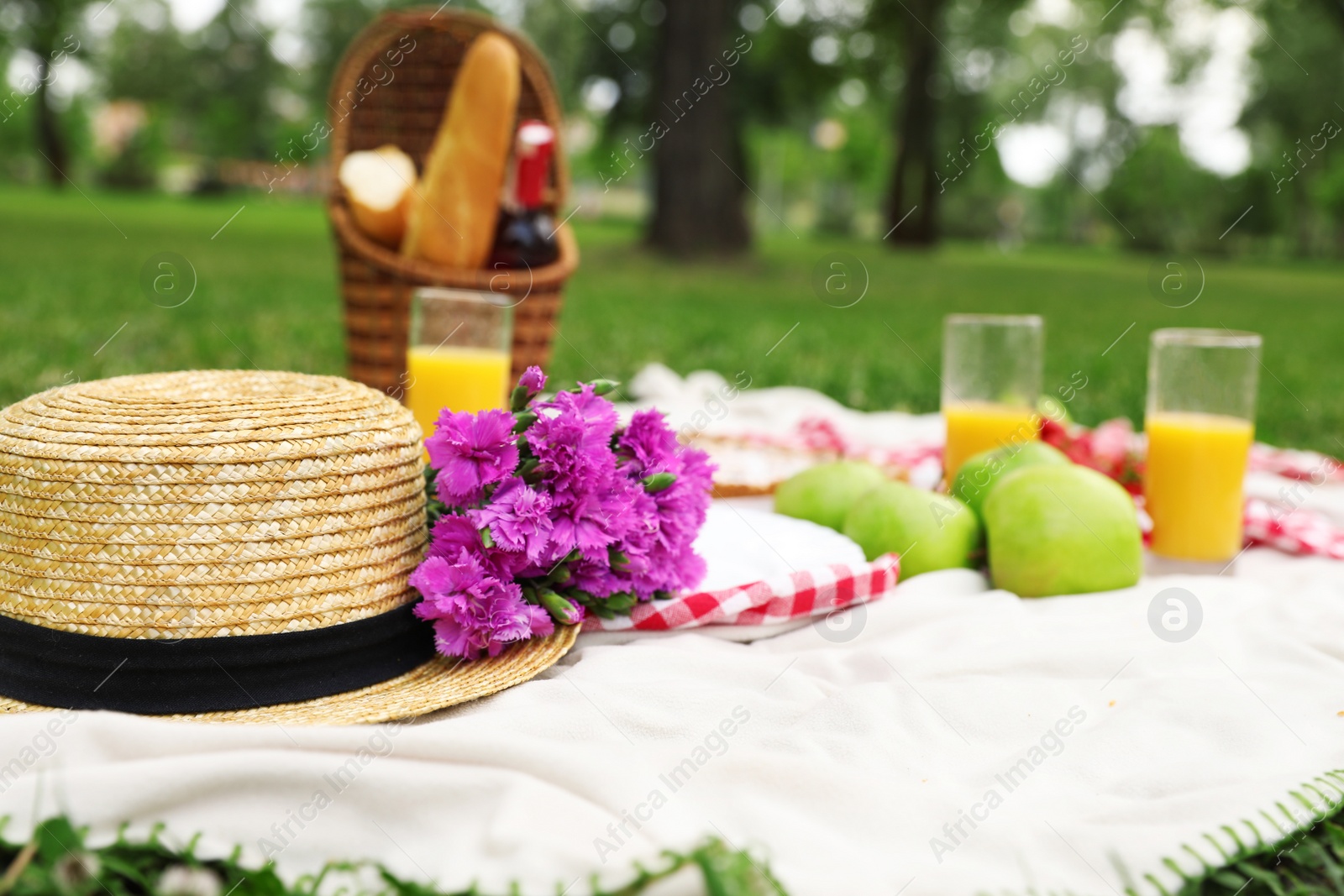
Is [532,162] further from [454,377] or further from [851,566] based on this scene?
[851,566]

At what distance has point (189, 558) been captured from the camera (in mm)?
1378

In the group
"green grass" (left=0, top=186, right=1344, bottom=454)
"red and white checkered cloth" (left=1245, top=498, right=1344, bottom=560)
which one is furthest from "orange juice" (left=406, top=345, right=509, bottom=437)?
"red and white checkered cloth" (left=1245, top=498, right=1344, bottom=560)

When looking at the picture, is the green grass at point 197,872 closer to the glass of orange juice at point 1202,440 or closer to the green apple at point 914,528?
the green apple at point 914,528

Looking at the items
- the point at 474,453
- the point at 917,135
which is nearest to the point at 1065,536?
the point at 474,453

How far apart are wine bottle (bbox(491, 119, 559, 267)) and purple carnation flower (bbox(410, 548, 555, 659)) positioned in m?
1.81

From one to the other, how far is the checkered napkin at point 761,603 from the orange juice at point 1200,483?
838 mm

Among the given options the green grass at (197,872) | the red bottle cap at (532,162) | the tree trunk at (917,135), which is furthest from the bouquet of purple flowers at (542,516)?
the tree trunk at (917,135)

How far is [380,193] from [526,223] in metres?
0.42

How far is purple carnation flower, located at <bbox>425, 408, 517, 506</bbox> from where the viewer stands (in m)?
1.59

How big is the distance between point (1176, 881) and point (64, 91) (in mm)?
40298

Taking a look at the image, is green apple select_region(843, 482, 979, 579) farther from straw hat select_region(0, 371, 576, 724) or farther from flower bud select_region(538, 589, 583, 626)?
straw hat select_region(0, 371, 576, 724)

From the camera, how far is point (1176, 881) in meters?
1.16

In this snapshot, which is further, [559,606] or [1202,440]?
[1202,440]

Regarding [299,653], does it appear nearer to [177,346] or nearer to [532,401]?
[532,401]
